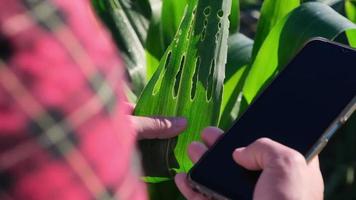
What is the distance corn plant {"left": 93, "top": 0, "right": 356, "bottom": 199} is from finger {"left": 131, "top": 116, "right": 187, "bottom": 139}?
0.04 metres

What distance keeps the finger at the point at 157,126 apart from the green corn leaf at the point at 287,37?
31 cm

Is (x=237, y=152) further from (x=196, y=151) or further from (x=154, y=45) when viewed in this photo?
(x=154, y=45)

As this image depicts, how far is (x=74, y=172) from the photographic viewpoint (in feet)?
1.19

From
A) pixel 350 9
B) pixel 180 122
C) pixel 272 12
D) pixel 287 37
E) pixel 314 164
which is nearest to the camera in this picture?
pixel 314 164

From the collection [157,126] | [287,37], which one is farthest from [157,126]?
[287,37]

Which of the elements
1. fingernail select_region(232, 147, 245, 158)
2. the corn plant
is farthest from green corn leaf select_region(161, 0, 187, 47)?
fingernail select_region(232, 147, 245, 158)

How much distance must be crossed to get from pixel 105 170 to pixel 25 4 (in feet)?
0.27

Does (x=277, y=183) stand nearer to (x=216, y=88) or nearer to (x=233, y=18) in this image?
(x=216, y=88)

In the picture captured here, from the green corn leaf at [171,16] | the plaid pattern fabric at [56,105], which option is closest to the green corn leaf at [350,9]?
the green corn leaf at [171,16]

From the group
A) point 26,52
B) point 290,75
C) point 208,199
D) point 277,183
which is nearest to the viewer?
point 26,52

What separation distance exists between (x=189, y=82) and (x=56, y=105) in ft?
1.94

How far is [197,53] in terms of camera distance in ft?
3.05

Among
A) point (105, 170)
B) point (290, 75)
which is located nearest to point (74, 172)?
point (105, 170)

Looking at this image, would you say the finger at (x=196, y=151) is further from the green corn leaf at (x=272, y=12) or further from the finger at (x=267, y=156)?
the green corn leaf at (x=272, y=12)
